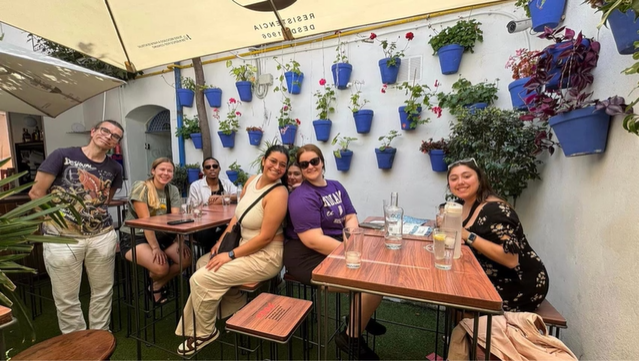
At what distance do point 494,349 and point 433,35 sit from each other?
277cm

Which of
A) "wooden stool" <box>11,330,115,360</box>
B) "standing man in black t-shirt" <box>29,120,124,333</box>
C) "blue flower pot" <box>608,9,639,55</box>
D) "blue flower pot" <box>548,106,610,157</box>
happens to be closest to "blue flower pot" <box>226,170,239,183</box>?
"standing man in black t-shirt" <box>29,120,124,333</box>

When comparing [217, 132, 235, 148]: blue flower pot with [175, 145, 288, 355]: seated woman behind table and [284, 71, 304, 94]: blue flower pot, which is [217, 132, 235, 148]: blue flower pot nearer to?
[284, 71, 304, 94]: blue flower pot

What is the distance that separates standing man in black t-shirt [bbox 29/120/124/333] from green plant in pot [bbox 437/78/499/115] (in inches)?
112

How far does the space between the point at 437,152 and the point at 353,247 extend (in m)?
1.78

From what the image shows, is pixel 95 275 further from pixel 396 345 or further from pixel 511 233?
pixel 511 233

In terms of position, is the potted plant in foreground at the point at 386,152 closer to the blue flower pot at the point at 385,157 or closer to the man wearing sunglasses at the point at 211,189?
the blue flower pot at the point at 385,157

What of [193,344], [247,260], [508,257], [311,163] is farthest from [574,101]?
[193,344]

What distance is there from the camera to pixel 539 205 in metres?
2.29

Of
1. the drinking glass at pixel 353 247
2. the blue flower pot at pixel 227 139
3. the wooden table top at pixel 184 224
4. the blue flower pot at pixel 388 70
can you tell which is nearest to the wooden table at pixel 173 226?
the wooden table top at pixel 184 224

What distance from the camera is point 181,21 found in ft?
5.42

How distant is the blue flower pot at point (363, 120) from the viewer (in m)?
3.13

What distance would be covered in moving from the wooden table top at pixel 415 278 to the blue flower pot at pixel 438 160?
149cm

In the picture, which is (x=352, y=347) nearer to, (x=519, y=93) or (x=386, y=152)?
(x=386, y=152)

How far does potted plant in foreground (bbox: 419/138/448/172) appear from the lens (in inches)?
109
